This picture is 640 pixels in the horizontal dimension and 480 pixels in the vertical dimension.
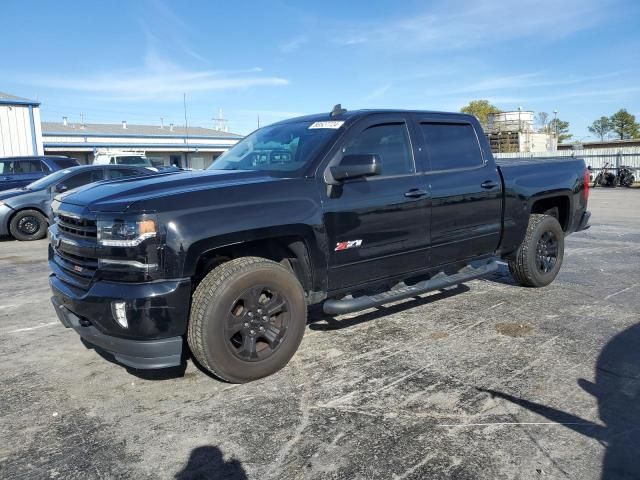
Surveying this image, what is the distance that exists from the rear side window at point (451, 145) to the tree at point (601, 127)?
106 m

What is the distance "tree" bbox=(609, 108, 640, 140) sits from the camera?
91000 mm

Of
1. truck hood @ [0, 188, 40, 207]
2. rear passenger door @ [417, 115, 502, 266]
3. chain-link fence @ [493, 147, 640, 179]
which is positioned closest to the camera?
rear passenger door @ [417, 115, 502, 266]

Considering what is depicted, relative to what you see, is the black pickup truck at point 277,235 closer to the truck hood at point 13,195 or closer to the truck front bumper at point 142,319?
the truck front bumper at point 142,319

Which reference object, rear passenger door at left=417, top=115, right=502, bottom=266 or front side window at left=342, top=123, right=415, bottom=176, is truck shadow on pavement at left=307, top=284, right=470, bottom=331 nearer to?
rear passenger door at left=417, top=115, right=502, bottom=266

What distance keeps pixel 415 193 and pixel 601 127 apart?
362ft

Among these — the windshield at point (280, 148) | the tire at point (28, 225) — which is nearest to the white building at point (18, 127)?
the tire at point (28, 225)

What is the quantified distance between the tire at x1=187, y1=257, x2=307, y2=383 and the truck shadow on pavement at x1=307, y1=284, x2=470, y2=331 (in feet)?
3.59

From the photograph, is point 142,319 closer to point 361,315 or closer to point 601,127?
point 361,315

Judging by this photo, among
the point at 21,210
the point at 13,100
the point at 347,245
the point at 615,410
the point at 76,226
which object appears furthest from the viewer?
the point at 13,100

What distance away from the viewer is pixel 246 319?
3559mm

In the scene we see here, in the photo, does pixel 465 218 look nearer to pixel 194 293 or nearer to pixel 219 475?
pixel 194 293

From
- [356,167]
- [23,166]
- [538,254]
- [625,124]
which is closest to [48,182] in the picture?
[23,166]

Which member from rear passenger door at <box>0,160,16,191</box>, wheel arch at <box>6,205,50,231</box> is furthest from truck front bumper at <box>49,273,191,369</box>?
rear passenger door at <box>0,160,16,191</box>

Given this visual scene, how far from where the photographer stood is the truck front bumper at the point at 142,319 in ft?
10.3
